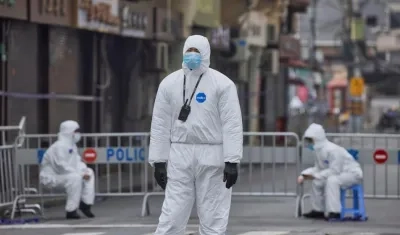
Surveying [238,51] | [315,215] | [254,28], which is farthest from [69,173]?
[254,28]

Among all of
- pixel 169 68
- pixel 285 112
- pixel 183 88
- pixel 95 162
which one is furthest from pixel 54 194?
pixel 285 112

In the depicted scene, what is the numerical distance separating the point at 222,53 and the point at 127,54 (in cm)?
841

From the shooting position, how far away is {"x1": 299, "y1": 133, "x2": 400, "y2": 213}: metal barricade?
18859 millimetres

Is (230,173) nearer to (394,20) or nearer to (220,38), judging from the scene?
(220,38)

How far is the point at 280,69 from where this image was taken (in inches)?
1945

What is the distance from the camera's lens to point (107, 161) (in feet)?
63.1

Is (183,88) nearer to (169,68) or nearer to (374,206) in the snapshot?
(374,206)

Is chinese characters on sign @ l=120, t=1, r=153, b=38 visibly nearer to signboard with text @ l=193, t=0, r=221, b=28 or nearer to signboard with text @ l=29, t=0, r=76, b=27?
signboard with text @ l=29, t=0, r=76, b=27

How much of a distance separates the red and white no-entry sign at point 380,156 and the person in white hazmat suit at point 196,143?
7816mm

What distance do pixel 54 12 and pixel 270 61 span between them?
20602 mm

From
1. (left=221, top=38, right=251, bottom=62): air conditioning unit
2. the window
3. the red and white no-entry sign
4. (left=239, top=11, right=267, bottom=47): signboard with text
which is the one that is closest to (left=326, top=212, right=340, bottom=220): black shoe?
the red and white no-entry sign

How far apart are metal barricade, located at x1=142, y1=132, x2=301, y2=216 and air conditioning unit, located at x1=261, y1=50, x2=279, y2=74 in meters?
23.4

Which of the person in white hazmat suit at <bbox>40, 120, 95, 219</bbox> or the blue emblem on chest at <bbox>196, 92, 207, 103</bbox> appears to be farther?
the person in white hazmat suit at <bbox>40, 120, 95, 219</bbox>

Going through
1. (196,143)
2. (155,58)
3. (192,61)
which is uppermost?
(155,58)
